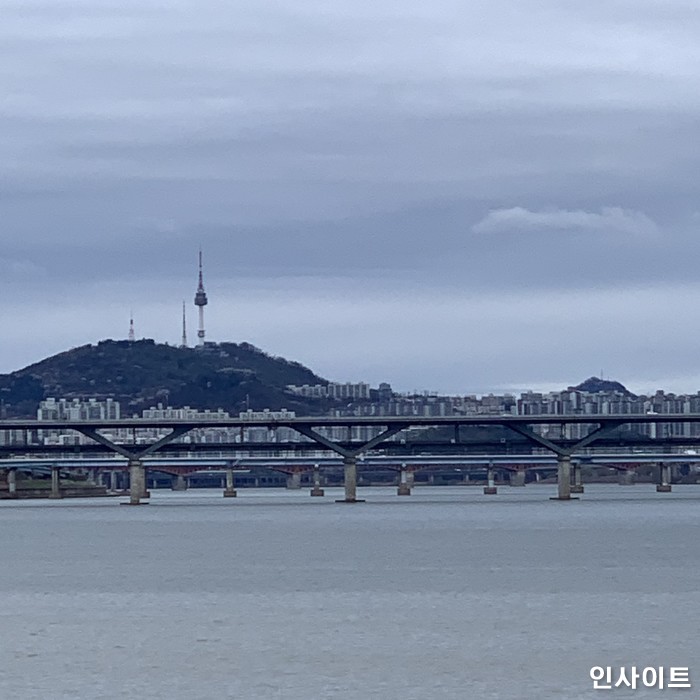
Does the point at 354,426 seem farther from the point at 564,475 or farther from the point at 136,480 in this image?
the point at 136,480

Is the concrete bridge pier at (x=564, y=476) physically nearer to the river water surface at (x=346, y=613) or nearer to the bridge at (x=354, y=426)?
the bridge at (x=354, y=426)

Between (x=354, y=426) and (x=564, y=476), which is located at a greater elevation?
(x=354, y=426)

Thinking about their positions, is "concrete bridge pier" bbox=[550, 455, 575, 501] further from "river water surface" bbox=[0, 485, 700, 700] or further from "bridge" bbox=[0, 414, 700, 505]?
"river water surface" bbox=[0, 485, 700, 700]

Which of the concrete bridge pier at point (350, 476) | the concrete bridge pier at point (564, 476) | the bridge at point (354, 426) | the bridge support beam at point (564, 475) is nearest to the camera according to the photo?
the bridge at point (354, 426)

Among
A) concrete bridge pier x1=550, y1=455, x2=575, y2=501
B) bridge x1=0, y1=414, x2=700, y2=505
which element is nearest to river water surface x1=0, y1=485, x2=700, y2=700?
bridge x1=0, y1=414, x2=700, y2=505

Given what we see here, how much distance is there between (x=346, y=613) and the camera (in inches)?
2203

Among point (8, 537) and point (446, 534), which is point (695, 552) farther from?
point (8, 537)

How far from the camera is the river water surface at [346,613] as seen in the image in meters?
42.2

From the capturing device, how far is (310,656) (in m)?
46.1

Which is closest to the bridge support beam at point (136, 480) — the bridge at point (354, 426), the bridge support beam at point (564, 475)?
the bridge at point (354, 426)

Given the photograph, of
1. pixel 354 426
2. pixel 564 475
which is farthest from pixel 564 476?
pixel 354 426

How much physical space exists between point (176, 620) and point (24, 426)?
336 feet

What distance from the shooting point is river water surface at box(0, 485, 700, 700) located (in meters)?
42.2

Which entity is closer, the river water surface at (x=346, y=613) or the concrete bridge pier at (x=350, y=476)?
the river water surface at (x=346, y=613)
